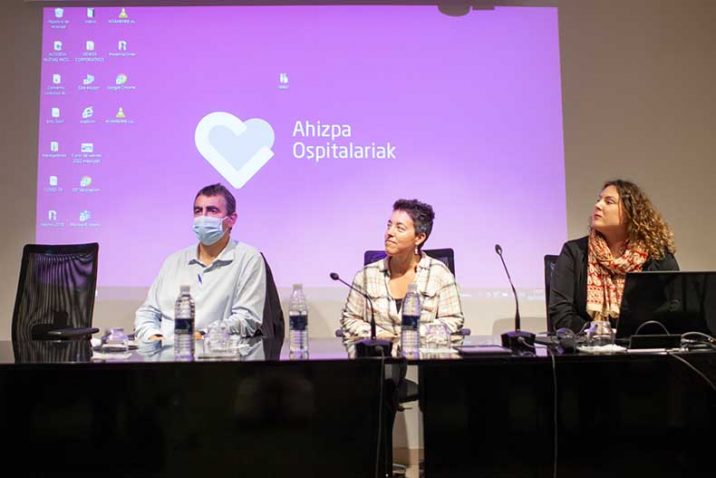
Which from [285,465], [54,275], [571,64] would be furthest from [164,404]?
[571,64]

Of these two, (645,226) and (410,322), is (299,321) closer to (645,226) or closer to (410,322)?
(410,322)

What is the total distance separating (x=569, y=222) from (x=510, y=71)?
100cm

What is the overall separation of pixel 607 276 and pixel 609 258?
3.1 inches

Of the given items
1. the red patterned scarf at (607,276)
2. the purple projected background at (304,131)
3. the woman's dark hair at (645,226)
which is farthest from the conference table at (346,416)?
the purple projected background at (304,131)

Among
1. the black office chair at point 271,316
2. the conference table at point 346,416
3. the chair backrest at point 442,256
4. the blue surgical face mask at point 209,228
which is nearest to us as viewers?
the conference table at point 346,416

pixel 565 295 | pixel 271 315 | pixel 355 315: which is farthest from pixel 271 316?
pixel 565 295

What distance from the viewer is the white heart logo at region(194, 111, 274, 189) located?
12.0 ft

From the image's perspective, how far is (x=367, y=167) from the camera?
3.70 metres

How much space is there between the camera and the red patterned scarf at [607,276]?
2.57 meters

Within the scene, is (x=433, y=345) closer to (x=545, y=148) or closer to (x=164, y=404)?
(x=164, y=404)

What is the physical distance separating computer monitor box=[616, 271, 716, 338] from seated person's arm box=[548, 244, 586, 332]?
720mm

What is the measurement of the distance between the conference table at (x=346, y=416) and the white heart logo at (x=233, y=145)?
1949 mm

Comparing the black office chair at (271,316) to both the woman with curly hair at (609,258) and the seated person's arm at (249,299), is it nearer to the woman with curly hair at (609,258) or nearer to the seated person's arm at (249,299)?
the seated person's arm at (249,299)

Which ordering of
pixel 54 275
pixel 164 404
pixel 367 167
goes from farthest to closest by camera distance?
1. pixel 367 167
2. pixel 54 275
3. pixel 164 404
